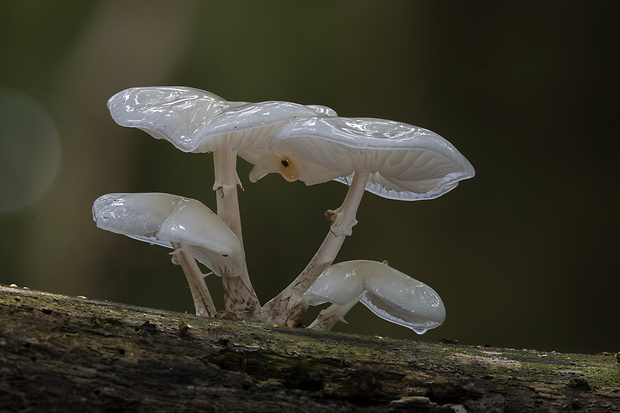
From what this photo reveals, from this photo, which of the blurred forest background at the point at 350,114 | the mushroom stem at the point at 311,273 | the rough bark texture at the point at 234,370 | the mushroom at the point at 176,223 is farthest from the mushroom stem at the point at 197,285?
the blurred forest background at the point at 350,114

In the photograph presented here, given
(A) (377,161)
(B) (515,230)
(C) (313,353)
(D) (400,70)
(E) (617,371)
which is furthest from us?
(D) (400,70)

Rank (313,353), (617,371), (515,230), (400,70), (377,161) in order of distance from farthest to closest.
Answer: (400,70)
(515,230)
(377,161)
(617,371)
(313,353)

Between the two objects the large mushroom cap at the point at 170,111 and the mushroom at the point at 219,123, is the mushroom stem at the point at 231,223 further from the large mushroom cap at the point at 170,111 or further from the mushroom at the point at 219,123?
the large mushroom cap at the point at 170,111

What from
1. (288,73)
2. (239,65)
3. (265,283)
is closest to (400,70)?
(288,73)

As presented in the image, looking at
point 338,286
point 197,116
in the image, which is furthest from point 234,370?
point 197,116

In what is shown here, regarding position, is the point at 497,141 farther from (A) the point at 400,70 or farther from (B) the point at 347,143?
(B) the point at 347,143

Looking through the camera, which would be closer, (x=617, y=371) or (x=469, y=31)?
(x=617, y=371)

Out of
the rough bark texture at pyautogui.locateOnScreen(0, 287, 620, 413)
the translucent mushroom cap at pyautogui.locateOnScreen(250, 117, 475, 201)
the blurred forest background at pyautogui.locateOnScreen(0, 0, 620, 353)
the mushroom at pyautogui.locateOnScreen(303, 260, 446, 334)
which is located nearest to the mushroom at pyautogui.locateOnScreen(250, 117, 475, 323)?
the translucent mushroom cap at pyautogui.locateOnScreen(250, 117, 475, 201)
